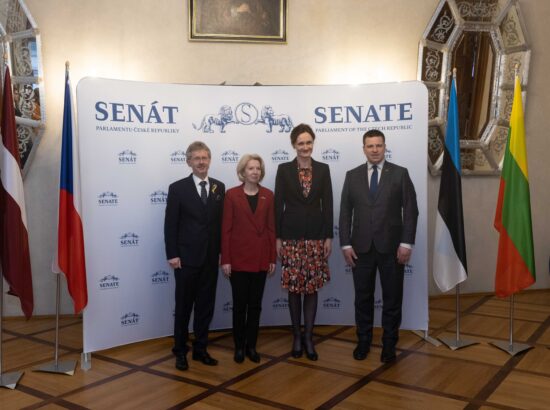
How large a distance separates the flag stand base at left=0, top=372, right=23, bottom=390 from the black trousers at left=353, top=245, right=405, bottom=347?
7.40ft

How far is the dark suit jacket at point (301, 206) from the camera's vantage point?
370cm

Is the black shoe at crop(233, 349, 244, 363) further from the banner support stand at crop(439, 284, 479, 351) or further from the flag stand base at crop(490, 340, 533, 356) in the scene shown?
the flag stand base at crop(490, 340, 533, 356)

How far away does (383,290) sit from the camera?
12.4 ft

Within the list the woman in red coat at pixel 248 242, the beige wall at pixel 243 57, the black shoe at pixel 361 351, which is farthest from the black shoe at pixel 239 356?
the beige wall at pixel 243 57

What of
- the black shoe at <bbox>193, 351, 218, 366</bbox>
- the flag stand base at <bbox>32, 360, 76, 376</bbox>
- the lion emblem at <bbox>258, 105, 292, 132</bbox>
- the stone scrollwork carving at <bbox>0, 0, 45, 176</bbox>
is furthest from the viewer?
the stone scrollwork carving at <bbox>0, 0, 45, 176</bbox>

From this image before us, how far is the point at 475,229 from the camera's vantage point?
18.8 ft

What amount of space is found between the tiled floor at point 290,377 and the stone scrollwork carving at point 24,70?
5.58ft

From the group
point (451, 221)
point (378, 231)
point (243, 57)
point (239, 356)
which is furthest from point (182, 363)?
point (243, 57)

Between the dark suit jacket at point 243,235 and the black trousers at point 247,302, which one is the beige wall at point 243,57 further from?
the black trousers at point 247,302

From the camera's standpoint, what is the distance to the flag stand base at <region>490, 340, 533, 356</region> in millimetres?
3915

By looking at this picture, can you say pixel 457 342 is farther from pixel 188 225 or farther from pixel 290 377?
pixel 188 225

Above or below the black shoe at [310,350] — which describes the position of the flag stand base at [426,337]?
below

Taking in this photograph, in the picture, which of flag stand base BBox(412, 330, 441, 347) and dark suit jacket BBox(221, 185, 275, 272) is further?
flag stand base BBox(412, 330, 441, 347)

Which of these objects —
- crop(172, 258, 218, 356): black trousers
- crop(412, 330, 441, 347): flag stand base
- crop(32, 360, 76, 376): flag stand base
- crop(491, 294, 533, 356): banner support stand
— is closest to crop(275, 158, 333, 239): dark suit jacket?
crop(172, 258, 218, 356): black trousers
